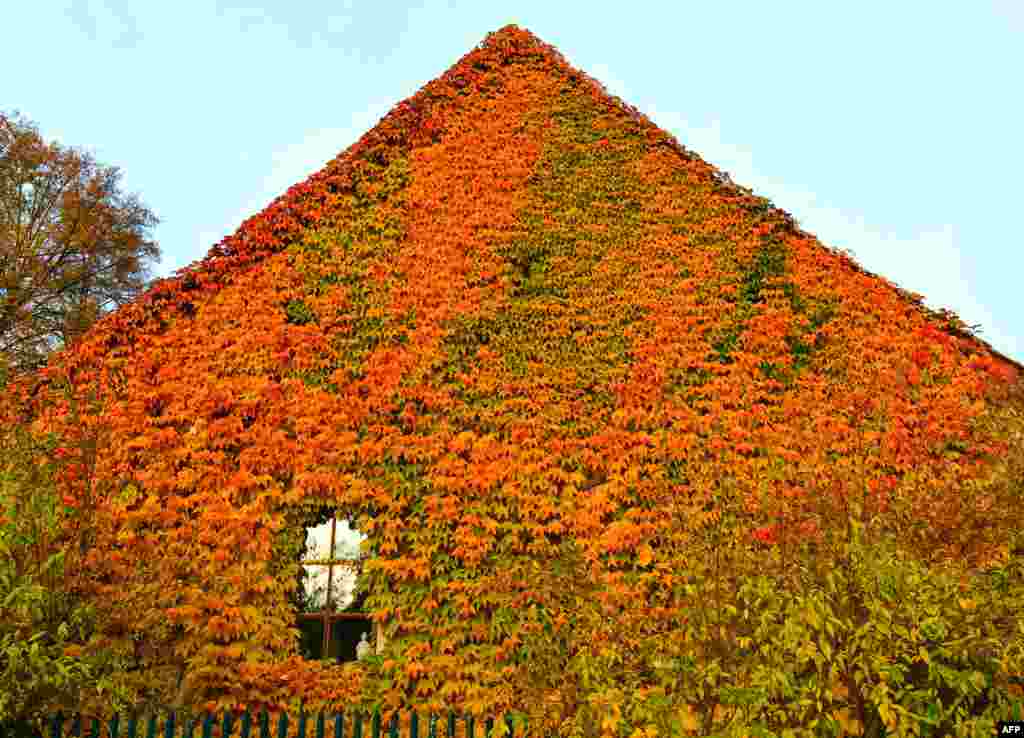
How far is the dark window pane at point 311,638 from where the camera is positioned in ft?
27.5

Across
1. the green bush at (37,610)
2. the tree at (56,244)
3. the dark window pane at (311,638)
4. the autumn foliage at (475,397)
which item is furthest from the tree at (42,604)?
the tree at (56,244)

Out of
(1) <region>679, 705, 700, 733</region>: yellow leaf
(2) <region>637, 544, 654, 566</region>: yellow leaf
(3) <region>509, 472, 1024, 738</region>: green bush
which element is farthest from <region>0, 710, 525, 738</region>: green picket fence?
(2) <region>637, 544, 654, 566</region>: yellow leaf

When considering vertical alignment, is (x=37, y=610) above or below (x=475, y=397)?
below

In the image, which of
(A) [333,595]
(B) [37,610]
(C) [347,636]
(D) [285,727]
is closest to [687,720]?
(D) [285,727]

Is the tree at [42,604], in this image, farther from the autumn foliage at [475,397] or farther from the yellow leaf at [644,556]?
the yellow leaf at [644,556]

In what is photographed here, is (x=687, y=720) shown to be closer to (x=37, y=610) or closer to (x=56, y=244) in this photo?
(x=37, y=610)

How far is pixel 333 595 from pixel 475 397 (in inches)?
115

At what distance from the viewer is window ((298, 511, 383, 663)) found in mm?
8398

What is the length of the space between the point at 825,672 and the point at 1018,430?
3795mm

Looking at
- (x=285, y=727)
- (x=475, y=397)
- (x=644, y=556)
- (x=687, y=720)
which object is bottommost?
(x=285, y=727)

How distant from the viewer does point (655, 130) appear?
11953 mm

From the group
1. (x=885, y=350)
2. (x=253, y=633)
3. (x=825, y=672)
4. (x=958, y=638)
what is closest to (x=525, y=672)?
(x=253, y=633)

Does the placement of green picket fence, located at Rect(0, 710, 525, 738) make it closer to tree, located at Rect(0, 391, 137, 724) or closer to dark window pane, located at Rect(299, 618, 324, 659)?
tree, located at Rect(0, 391, 137, 724)

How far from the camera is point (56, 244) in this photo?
952 inches
